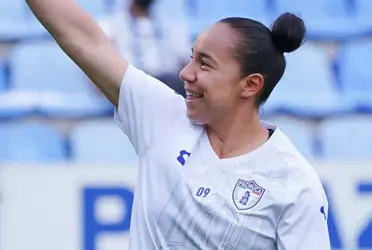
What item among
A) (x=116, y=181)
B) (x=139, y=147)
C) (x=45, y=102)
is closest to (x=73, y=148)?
(x=45, y=102)

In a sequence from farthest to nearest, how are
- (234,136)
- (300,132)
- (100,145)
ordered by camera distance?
(300,132), (100,145), (234,136)

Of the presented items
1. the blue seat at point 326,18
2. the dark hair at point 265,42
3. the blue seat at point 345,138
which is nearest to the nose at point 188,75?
the dark hair at point 265,42

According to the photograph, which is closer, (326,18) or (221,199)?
(221,199)

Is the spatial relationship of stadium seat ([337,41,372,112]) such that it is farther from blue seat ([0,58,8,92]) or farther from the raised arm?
the raised arm

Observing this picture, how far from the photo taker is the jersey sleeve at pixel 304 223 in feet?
6.39

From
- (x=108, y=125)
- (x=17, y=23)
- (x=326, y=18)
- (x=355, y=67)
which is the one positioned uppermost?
(x=326, y=18)

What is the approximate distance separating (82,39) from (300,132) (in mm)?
2854

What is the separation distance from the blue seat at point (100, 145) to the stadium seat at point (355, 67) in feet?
4.60

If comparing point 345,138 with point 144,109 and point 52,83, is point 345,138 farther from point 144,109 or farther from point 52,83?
point 144,109

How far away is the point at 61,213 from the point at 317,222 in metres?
1.99

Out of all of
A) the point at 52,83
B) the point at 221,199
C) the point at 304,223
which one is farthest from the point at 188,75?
the point at 52,83

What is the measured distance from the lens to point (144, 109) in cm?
204

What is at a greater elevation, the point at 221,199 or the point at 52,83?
the point at 52,83

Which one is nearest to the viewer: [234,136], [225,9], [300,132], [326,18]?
[234,136]
